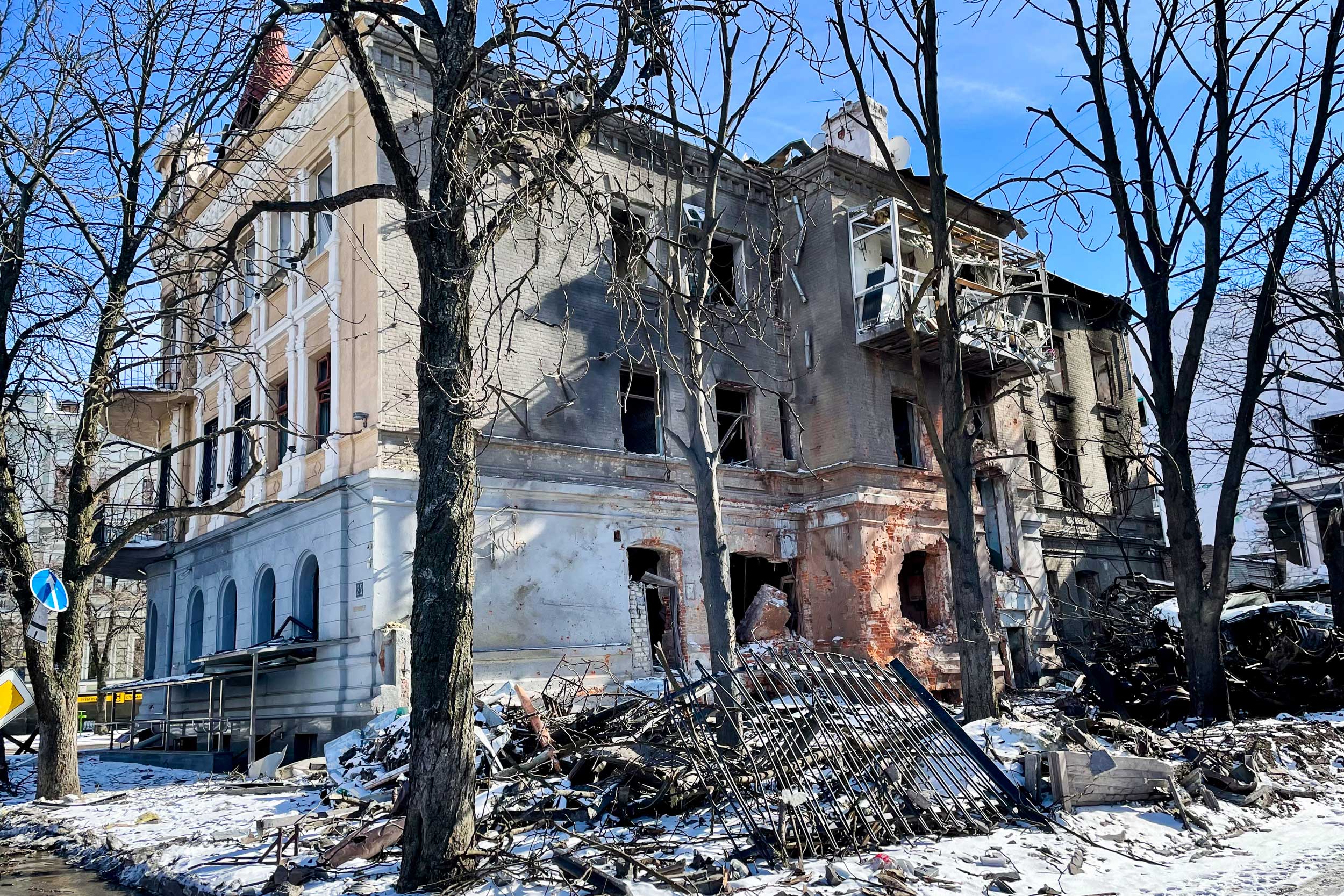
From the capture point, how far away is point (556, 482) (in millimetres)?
17281

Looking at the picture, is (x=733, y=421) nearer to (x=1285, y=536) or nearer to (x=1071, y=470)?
(x=1071, y=470)

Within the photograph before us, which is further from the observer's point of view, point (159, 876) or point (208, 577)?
point (208, 577)

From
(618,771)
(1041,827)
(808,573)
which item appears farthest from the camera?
(808,573)

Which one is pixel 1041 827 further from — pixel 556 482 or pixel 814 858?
pixel 556 482

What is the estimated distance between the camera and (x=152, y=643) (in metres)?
24.0

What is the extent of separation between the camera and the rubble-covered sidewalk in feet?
21.1

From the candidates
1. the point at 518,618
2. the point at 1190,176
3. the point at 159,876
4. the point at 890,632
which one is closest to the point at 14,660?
the point at 518,618

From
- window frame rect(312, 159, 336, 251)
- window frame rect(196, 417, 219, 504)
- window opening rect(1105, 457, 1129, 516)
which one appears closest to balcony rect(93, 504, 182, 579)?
window frame rect(196, 417, 219, 504)

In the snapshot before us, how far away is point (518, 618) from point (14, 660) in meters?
32.6

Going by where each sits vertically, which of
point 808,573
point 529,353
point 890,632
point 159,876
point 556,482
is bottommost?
point 159,876

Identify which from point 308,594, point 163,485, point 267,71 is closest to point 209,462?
point 163,485

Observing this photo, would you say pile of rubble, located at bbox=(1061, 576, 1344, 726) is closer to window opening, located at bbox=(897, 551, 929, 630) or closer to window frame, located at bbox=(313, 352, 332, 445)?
window opening, located at bbox=(897, 551, 929, 630)

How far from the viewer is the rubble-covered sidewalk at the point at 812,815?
6.42 m

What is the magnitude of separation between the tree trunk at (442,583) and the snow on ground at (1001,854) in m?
0.41
